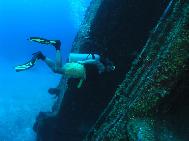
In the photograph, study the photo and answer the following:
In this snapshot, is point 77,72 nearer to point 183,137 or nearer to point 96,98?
point 96,98

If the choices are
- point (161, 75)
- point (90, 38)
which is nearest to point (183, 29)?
point (161, 75)

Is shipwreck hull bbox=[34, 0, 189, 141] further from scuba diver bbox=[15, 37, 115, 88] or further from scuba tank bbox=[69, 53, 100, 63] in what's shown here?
scuba diver bbox=[15, 37, 115, 88]

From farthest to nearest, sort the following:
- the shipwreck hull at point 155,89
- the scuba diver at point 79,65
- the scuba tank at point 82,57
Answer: the scuba tank at point 82,57
the scuba diver at point 79,65
the shipwreck hull at point 155,89

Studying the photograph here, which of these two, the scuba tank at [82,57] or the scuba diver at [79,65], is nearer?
the scuba diver at [79,65]

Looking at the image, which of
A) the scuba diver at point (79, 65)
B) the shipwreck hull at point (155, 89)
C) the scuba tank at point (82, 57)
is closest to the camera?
the shipwreck hull at point (155, 89)

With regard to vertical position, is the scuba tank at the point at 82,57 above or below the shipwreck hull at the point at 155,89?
below

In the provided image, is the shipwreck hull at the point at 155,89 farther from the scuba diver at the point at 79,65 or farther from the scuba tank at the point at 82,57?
the scuba diver at the point at 79,65

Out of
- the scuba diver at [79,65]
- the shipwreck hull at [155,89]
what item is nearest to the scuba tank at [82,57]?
the scuba diver at [79,65]

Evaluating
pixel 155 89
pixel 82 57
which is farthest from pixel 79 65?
pixel 155 89

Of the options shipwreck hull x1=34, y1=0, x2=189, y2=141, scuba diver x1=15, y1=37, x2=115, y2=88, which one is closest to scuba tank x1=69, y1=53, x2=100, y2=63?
scuba diver x1=15, y1=37, x2=115, y2=88

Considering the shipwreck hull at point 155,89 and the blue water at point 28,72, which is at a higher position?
the shipwreck hull at point 155,89

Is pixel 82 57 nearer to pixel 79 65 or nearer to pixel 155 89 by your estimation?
pixel 79 65

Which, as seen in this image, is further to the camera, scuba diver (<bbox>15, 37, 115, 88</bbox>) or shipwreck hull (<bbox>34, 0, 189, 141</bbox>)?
scuba diver (<bbox>15, 37, 115, 88</bbox>)

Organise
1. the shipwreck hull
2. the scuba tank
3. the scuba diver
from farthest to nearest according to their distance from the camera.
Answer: the scuba tank → the scuba diver → the shipwreck hull
